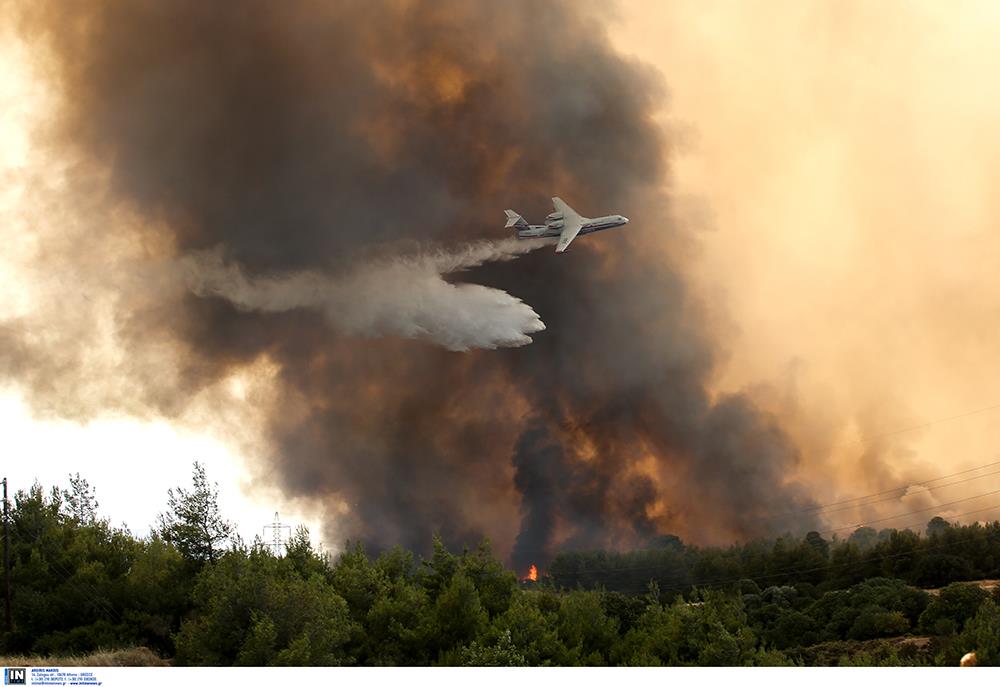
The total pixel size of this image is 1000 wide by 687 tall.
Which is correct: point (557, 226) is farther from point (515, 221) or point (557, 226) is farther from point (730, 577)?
point (730, 577)

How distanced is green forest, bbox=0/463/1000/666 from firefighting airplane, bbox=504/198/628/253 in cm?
1956

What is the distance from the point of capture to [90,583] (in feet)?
129

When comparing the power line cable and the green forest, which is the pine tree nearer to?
the green forest

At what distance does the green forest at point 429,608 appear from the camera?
3042cm

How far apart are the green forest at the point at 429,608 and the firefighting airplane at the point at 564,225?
A: 1956 centimetres

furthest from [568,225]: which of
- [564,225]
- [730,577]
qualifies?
[730,577]

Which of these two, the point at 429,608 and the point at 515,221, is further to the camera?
the point at 515,221

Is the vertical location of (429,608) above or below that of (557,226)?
below

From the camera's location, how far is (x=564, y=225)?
55.7 metres

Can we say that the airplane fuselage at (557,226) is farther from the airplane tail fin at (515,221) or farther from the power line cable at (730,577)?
the power line cable at (730,577)

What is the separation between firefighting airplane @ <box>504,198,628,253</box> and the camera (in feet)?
179

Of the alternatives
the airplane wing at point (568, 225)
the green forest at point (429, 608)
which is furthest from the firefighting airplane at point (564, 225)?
the green forest at point (429, 608)

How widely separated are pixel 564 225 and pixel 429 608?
84.5 feet
